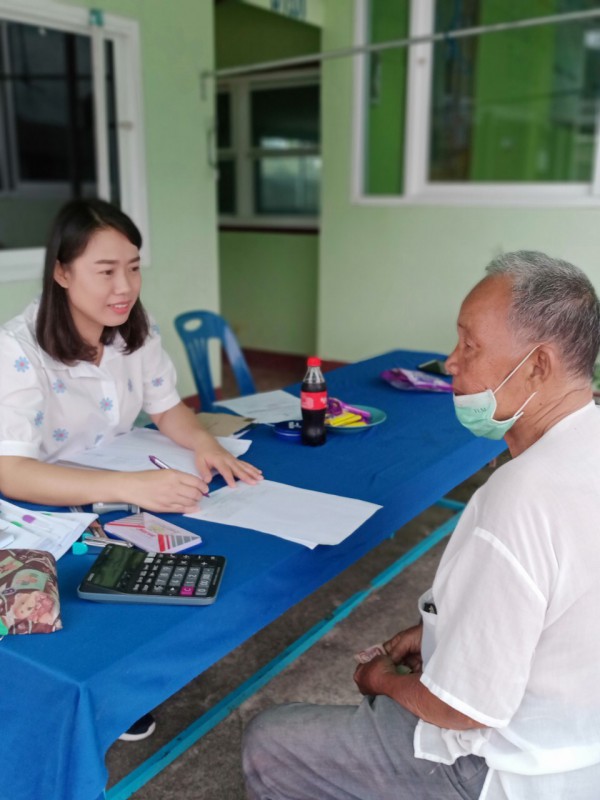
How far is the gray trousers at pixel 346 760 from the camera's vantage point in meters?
1.00

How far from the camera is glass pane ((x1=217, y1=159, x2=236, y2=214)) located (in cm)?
591

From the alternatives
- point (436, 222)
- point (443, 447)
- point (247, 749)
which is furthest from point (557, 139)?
point (247, 749)

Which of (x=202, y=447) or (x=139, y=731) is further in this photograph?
(x=139, y=731)

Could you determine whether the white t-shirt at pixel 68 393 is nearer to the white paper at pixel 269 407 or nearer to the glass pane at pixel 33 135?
the white paper at pixel 269 407

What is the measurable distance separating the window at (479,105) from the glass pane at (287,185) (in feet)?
3.12

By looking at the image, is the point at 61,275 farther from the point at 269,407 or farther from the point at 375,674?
the point at 375,674

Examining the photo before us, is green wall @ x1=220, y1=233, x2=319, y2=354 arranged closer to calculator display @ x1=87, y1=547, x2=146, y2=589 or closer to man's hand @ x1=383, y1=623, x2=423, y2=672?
man's hand @ x1=383, y1=623, x2=423, y2=672

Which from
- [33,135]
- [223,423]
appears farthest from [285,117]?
[223,423]

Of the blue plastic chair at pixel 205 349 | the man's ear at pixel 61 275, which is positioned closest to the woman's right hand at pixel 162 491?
the man's ear at pixel 61 275

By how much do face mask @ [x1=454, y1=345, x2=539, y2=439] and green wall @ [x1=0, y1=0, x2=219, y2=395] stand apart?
312cm

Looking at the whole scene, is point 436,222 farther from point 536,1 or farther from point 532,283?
point 532,283

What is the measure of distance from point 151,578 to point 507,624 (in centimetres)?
49

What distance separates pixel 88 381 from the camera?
66.3 inches

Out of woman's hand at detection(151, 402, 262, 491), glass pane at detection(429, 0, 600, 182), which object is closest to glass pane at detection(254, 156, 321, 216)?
glass pane at detection(429, 0, 600, 182)
